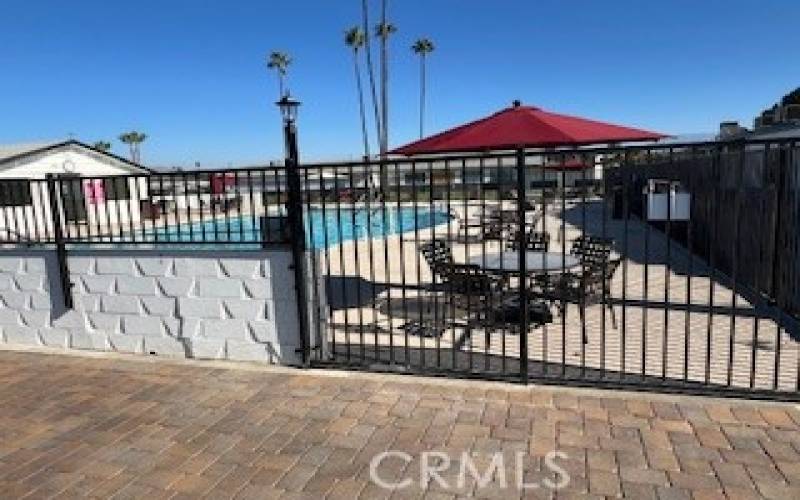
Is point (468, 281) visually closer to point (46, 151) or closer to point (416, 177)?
point (416, 177)

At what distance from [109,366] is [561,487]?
4.09 m

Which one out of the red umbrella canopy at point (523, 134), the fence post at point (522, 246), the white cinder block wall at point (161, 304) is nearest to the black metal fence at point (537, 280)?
the fence post at point (522, 246)

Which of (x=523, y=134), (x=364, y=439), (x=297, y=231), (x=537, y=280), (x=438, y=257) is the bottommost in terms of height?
(x=364, y=439)

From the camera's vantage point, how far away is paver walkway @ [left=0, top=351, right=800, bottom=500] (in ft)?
10.2

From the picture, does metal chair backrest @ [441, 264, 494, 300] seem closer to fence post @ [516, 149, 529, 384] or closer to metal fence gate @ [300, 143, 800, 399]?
metal fence gate @ [300, 143, 800, 399]

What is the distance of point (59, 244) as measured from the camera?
5527 millimetres

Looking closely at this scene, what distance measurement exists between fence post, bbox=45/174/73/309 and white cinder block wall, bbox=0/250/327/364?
0.18 ft

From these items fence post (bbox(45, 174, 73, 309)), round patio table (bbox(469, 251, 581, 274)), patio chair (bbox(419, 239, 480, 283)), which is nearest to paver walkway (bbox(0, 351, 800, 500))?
fence post (bbox(45, 174, 73, 309))

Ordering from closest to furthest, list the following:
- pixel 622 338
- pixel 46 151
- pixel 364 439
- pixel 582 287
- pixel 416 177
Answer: pixel 364 439, pixel 622 338, pixel 416 177, pixel 582 287, pixel 46 151

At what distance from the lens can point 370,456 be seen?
3.44 metres

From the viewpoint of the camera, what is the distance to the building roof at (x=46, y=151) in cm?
1941

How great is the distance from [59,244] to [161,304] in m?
1.17

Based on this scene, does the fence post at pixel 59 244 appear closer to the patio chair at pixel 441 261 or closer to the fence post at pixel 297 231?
the fence post at pixel 297 231

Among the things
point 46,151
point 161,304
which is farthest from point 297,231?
point 46,151
